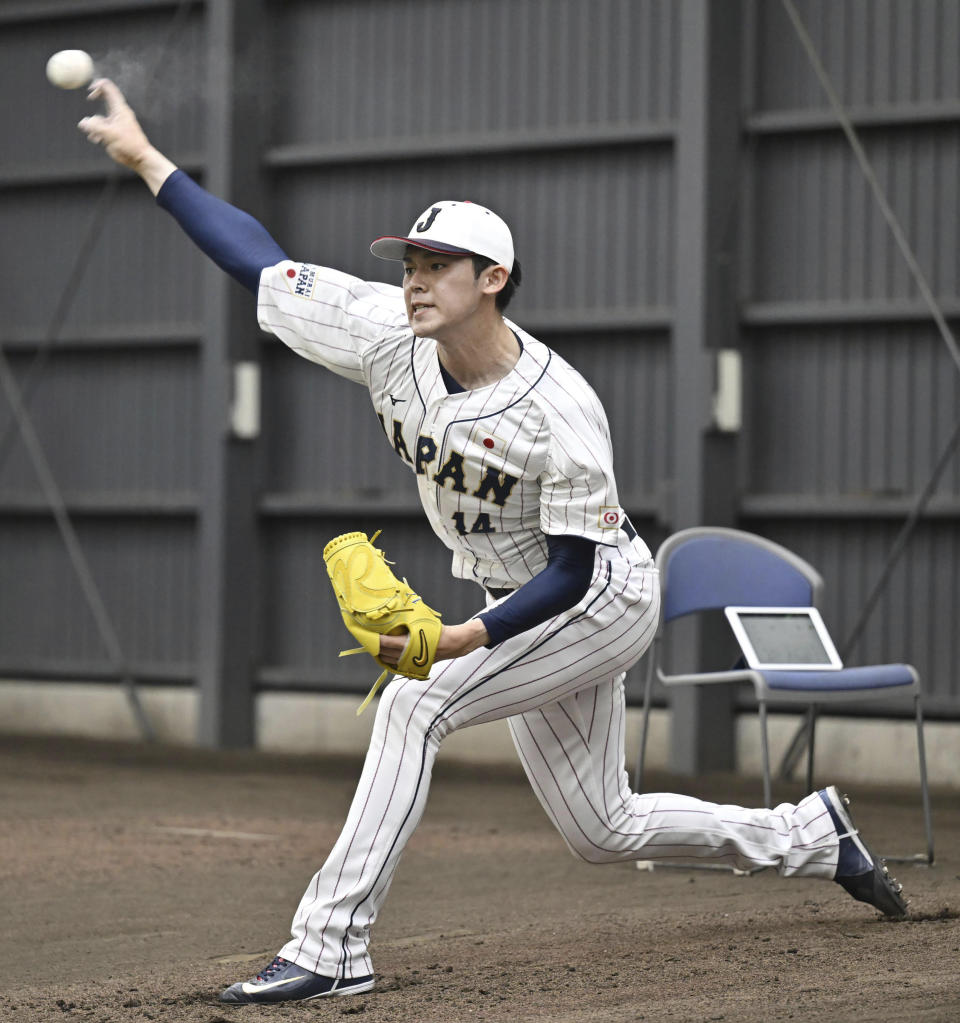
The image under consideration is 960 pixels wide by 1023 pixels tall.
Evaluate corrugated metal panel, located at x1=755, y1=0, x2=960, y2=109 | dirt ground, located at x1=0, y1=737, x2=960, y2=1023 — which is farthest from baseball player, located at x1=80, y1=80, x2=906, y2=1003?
corrugated metal panel, located at x1=755, y1=0, x2=960, y2=109

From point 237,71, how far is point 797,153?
3.73m

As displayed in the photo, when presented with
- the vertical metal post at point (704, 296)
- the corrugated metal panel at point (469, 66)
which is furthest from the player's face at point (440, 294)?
Answer: the corrugated metal panel at point (469, 66)

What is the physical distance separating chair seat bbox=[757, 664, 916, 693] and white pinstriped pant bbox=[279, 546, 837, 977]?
1.40m

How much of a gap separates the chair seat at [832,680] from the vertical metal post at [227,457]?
217 inches

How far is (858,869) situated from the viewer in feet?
16.6

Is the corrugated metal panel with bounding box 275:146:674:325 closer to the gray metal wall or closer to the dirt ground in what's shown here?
the gray metal wall

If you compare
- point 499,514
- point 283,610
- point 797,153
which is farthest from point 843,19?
point 499,514

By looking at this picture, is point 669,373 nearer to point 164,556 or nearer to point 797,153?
point 797,153

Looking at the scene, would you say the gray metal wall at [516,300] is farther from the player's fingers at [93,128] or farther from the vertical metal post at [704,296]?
the player's fingers at [93,128]

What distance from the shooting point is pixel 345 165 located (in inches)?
446

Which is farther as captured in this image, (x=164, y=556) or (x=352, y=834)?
(x=164, y=556)

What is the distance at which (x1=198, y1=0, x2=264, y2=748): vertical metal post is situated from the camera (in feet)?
36.7

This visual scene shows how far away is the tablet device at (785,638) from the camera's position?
6.58 m

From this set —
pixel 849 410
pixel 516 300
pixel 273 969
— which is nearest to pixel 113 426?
pixel 516 300
